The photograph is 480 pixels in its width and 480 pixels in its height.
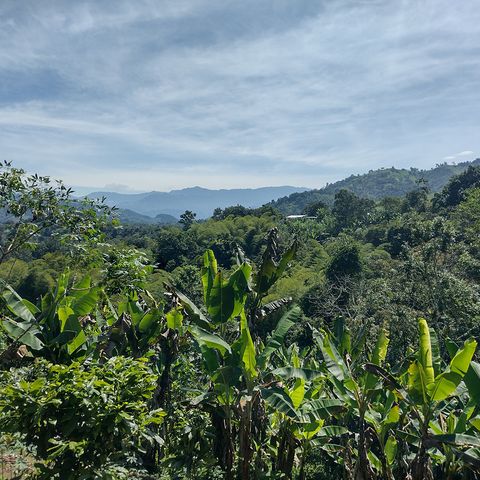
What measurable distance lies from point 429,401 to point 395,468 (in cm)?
271

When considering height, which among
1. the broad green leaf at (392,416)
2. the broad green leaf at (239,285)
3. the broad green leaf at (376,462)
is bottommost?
the broad green leaf at (376,462)

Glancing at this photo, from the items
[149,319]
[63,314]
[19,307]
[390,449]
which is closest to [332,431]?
[390,449]

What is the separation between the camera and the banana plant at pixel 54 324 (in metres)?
5.25

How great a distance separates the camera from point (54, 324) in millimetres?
5465

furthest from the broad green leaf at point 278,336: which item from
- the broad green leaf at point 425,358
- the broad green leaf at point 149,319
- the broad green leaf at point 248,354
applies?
the broad green leaf at point 425,358

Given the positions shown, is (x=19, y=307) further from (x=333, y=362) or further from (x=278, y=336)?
(x=333, y=362)

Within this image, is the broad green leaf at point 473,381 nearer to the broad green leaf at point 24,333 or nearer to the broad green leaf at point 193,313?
the broad green leaf at point 193,313

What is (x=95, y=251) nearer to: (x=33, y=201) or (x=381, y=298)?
(x=33, y=201)

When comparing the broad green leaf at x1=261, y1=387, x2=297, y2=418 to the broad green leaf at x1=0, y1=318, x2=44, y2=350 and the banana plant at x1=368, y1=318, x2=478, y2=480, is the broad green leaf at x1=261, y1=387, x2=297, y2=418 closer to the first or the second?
the banana plant at x1=368, y1=318, x2=478, y2=480

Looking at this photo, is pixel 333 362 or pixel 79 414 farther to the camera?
pixel 333 362

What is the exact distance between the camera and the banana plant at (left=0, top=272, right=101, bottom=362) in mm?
5250

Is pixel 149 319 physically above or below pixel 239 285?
below

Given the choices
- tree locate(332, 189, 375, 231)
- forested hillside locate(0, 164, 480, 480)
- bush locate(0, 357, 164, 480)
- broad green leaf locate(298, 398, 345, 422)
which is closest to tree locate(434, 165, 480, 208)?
tree locate(332, 189, 375, 231)

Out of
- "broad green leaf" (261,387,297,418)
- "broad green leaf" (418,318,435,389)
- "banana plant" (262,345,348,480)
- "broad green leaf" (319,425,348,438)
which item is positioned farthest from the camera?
"broad green leaf" (319,425,348,438)
